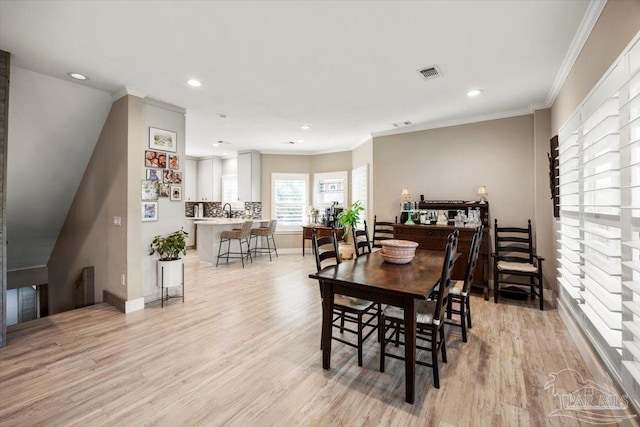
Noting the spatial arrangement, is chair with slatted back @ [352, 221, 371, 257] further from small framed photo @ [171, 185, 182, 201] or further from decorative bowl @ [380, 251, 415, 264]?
small framed photo @ [171, 185, 182, 201]

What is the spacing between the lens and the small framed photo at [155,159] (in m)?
3.71

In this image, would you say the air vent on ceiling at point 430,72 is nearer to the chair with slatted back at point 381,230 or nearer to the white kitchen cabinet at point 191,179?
the chair with slatted back at point 381,230

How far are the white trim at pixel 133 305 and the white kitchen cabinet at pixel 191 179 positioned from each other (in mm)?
5537

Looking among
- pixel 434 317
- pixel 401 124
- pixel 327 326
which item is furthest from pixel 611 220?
pixel 401 124

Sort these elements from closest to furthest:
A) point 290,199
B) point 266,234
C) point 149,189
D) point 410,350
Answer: point 410,350 < point 149,189 < point 266,234 < point 290,199

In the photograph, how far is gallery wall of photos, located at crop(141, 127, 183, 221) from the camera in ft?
12.2

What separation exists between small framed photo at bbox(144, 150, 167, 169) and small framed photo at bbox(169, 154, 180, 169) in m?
0.07

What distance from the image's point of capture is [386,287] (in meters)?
1.96

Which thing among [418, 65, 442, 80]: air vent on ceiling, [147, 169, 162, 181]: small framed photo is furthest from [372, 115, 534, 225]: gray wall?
[147, 169, 162, 181]: small framed photo

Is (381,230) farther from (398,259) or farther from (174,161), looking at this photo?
(174,161)

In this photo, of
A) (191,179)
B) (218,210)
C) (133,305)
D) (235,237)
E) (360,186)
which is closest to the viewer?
(133,305)

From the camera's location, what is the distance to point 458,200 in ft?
15.6

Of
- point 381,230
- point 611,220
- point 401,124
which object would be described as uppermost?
point 401,124

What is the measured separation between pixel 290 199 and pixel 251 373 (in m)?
5.66
